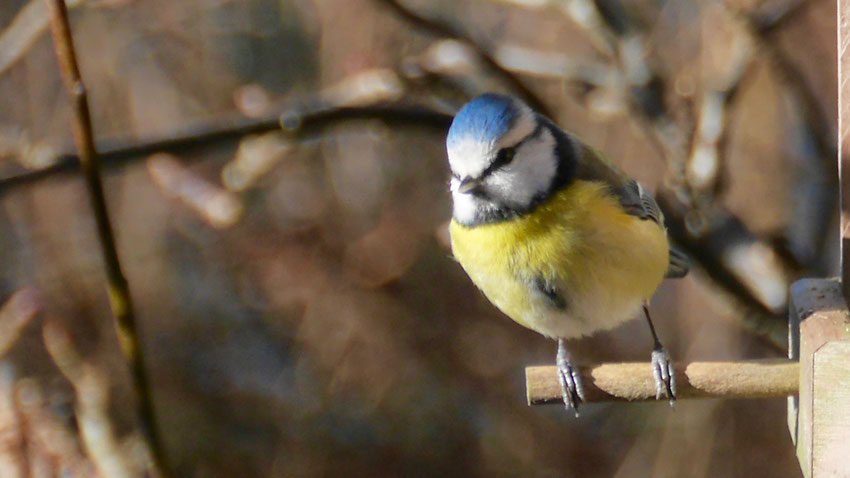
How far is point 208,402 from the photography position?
3.78m

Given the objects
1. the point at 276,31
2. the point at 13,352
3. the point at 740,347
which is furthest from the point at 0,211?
the point at 740,347

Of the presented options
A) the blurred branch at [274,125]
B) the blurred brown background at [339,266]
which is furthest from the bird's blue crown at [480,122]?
the blurred brown background at [339,266]

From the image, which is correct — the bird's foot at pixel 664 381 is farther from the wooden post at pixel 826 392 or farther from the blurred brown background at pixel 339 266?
the blurred brown background at pixel 339 266

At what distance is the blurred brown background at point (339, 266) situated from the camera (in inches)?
131

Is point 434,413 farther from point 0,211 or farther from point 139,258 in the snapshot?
point 0,211

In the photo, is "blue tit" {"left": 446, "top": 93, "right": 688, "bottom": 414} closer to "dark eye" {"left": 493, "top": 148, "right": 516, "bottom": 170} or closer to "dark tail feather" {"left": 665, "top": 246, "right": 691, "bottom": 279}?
"dark eye" {"left": 493, "top": 148, "right": 516, "bottom": 170}

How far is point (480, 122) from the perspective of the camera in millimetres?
1607

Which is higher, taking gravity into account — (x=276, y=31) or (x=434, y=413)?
(x=276, y=31)

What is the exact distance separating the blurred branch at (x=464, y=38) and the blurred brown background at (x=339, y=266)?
623 millimetres

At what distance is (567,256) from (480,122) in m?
0.28

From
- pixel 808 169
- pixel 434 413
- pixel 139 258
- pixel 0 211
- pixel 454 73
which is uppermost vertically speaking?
pixel 454 73

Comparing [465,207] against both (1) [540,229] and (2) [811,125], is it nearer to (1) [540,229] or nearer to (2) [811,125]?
(1) [540,229]

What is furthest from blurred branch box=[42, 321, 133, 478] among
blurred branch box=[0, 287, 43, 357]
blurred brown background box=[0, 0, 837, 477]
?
blurred brown background box=[0, 0, 837, 477]

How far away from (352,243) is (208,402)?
0.86 metres
